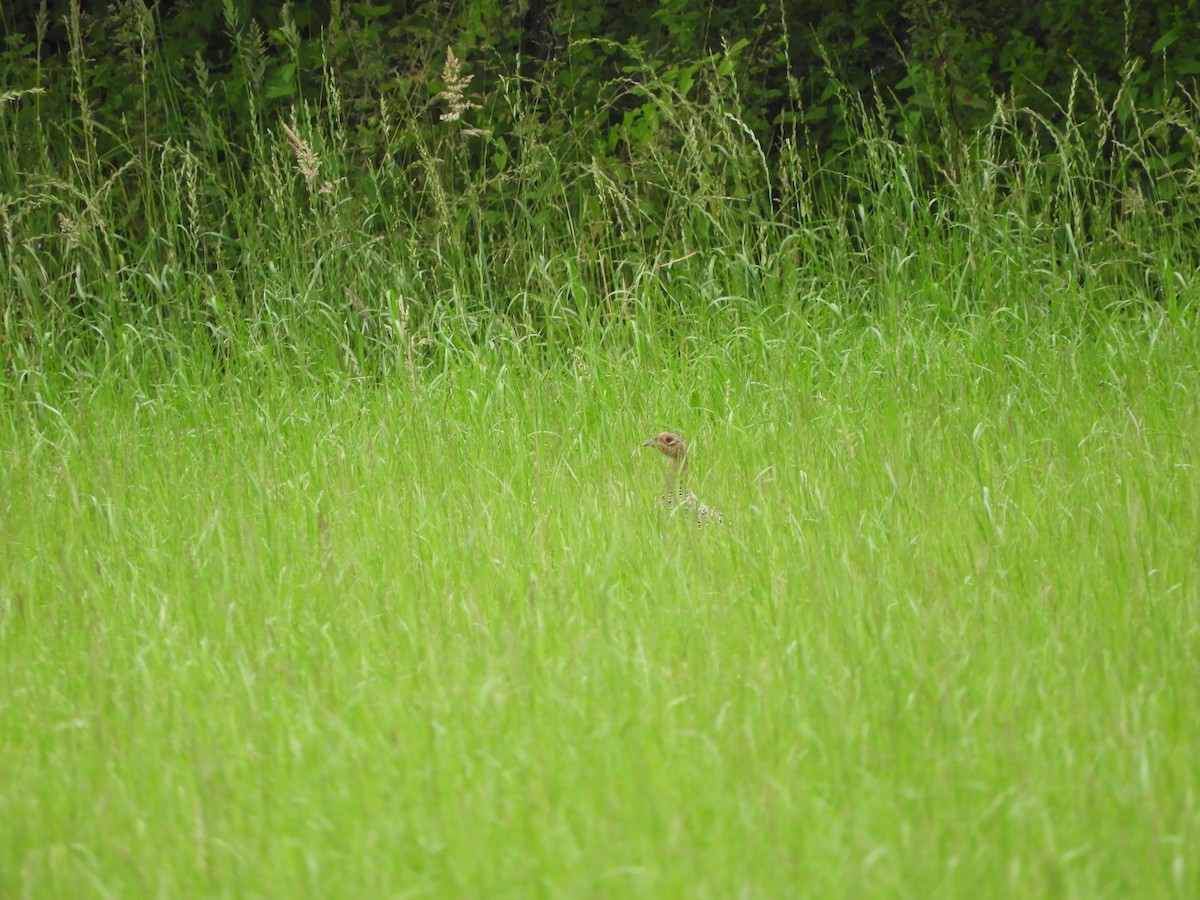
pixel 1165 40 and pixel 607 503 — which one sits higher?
pixel 1165 40

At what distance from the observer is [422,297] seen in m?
5.84

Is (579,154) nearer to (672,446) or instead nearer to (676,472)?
(672,446)

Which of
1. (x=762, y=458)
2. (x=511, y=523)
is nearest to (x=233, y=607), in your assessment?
(x=511, y=523)

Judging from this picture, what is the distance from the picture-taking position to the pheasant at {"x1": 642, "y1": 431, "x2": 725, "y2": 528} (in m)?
3.67

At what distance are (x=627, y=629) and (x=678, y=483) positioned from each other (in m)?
0.93

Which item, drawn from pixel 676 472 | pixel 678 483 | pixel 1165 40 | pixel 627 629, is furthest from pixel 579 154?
pixel 627 629

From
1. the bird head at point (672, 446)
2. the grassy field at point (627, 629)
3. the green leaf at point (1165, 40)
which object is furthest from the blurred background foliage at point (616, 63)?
the bird head at point (672, 446)

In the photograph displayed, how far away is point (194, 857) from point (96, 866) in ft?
0.50

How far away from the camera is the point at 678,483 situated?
12.8 feet

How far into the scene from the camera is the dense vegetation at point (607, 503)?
226cm

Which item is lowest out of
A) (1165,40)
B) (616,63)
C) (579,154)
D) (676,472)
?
(676,472)

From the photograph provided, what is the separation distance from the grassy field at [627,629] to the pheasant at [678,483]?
6 cm

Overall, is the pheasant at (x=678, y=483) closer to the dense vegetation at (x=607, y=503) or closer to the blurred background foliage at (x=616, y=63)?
the dense vegetation at (x=607, y=503)

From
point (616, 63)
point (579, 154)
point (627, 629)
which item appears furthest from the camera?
point (616, 63)
